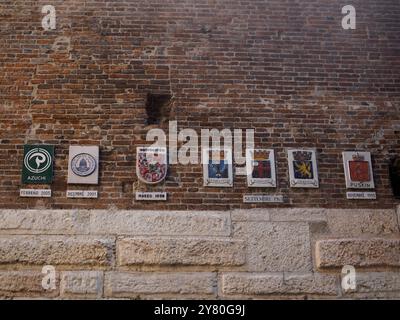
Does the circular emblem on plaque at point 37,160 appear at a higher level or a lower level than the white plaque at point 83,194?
higher

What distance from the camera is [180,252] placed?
596 cm

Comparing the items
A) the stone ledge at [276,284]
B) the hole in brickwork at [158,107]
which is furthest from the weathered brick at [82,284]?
the hole in brickwork at [158,107]

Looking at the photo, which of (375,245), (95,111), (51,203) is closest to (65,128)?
(95,111)

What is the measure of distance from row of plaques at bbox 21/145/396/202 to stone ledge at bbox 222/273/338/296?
105 cm

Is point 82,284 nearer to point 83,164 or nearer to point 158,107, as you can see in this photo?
point 83,164

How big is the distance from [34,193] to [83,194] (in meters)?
0.56

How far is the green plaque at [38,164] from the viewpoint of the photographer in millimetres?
6215

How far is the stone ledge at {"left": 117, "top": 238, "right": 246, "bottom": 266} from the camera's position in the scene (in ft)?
19.4

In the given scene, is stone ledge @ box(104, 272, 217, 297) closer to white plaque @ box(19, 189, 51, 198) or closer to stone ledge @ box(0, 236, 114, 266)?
stone ledge @ box(0, 236, 114, 266)

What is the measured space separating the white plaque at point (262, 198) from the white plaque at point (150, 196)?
95 centimetres

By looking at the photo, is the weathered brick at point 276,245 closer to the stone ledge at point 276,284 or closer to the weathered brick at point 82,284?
the stone ledge at point 276,284

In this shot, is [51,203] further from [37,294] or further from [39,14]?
[39,14]

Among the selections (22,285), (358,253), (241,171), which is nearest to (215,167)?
(241,171)
